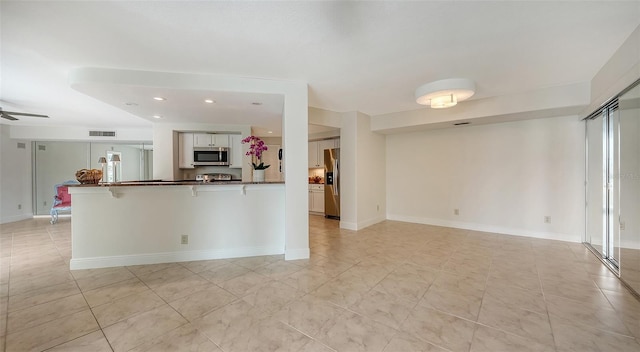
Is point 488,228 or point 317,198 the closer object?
point 488,228

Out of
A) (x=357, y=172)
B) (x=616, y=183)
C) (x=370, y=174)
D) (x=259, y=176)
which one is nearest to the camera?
(x=616, y=183)

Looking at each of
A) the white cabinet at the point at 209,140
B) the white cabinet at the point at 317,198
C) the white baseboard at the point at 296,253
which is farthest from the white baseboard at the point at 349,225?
the white cabinet at the point at 209,140

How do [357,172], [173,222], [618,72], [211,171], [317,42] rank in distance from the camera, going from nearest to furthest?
1. [317,42]
2. [618,72]
3. [173,222]
4. [357,172]
5. [211,171]

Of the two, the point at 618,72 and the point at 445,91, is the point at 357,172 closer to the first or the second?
the point at 445,91

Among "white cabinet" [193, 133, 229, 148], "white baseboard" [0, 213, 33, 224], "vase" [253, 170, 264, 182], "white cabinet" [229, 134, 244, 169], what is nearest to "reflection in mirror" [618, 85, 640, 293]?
"vase" [253, 170, 264, 182]

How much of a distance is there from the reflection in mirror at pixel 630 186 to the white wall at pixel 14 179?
447 inches

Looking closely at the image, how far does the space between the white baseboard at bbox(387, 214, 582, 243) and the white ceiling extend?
2549 mm

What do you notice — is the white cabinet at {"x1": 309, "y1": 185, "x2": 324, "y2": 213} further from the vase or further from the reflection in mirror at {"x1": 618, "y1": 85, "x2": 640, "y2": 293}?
the reflection in mirror at {"x1": 618, "y1": 85, "x2": 640, "y2": 293}

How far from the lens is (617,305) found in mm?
2039

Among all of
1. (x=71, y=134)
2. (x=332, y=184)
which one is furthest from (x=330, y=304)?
(x=71, y=134)

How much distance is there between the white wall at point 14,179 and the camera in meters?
5.62

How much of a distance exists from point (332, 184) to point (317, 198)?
33.2 inches

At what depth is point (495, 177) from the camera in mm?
4566

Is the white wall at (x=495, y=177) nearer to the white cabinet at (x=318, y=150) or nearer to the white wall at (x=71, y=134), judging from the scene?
the white cabinet at (x=318, y=150)
